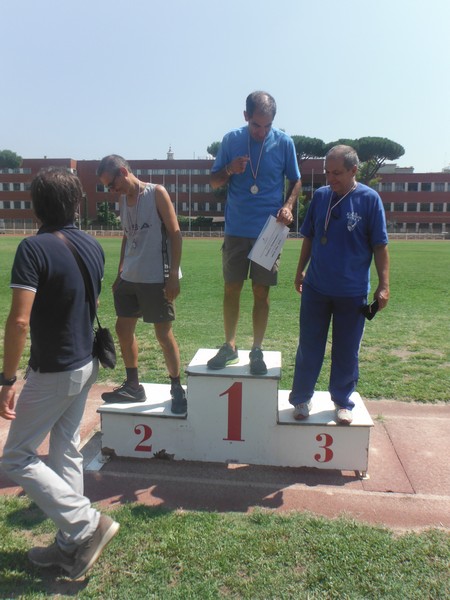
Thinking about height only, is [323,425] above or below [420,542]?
above

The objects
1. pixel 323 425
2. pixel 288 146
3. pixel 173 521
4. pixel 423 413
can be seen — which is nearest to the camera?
pixel 173 521

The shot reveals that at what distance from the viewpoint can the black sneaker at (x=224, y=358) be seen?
12.3 ft

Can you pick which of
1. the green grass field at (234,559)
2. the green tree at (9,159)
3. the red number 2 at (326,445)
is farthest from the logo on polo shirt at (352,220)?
the green tree at (9,159)

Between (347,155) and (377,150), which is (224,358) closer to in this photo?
(347,155)

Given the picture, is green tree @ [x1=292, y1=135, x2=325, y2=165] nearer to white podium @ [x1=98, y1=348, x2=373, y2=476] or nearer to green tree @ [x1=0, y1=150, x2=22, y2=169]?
green tree @ [x1=0, y1=150, x2=22, y2=169]

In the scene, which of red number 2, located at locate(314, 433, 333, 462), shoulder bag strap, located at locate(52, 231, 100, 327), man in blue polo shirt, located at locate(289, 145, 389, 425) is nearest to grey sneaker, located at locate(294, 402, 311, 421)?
man in blue polo shirt, located at locate(289, 145, 389, 425)

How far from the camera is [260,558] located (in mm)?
2527

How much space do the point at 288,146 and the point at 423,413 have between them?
2650mm

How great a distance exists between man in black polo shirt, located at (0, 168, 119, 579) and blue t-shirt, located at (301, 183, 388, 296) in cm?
168

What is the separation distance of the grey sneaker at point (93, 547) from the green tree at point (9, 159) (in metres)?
84.8

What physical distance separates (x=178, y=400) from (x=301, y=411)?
91 centimetres

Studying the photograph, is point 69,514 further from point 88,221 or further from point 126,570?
point 88,221

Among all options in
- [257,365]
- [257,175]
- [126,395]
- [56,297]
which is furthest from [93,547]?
[257,175]

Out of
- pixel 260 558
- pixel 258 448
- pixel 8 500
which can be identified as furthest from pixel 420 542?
pixel 8 500
